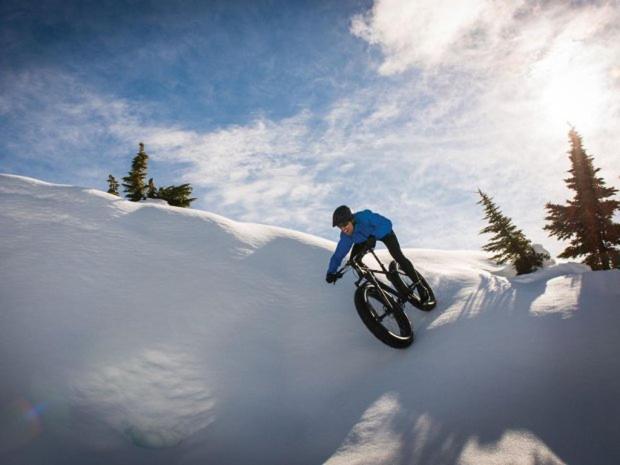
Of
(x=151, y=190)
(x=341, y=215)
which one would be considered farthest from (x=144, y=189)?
(x=341, y=215)

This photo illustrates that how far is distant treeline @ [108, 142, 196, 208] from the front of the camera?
2542cm

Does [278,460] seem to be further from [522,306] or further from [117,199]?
[117,199]

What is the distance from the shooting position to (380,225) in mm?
5988

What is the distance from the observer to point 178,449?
3.26 m

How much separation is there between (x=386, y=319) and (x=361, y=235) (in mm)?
1563

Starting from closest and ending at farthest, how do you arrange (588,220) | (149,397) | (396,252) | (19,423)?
(19,423) → (149,397) → (396,252) → (588,220)

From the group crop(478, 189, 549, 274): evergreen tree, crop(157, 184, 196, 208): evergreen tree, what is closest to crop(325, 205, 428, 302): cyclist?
crop(478, 189, 549, 274): evergreen tree

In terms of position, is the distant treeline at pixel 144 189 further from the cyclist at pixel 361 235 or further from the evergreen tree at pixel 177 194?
the cyclist at pixel 361 235

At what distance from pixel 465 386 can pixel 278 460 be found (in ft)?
6.81

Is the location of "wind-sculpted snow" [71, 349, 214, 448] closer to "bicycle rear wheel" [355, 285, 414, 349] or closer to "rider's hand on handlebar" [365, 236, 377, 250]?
"bicycle rear wheel" [355, 285, 414, 349]

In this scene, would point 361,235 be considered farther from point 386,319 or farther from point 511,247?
point 511,247

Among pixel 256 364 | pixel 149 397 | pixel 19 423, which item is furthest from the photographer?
pixel 256 364

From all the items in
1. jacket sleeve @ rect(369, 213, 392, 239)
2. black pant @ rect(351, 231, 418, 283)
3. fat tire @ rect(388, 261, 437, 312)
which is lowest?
fat tire @ rect(388, 261, 437, 312)

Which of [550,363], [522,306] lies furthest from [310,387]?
[522,306]
